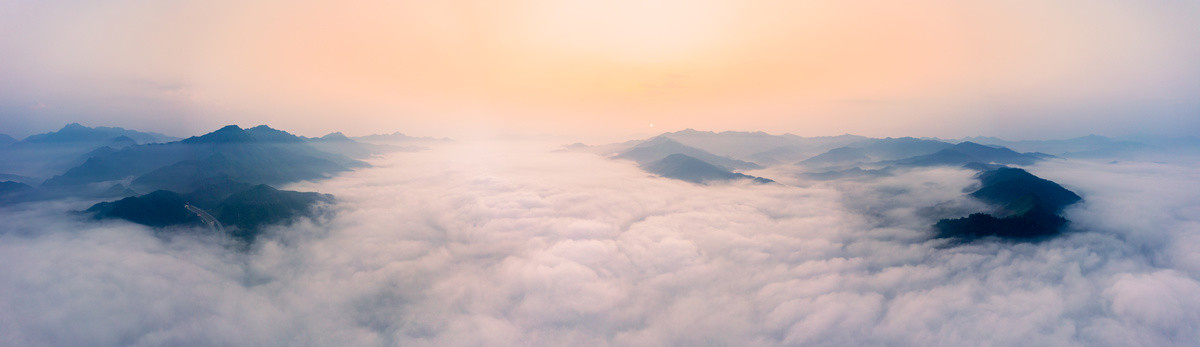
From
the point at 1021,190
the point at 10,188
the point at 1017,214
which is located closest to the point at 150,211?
the point at 10,188

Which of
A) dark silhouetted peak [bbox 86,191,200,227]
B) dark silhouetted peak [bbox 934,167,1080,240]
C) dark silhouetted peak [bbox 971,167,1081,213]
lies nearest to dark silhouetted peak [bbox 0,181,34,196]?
dark silhouetted peak [bbox 86,191,200,227]

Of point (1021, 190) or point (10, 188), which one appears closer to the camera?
point (1021, 190)

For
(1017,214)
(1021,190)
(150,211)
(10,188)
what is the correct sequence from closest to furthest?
(1017,214) → (150,211) → (1021,190) → (10,188)

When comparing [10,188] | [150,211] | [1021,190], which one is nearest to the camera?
[150,211]

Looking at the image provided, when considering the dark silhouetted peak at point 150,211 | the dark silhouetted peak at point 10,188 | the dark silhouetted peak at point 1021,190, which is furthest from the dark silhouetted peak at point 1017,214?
the dark silhouetted peak at point 10,188

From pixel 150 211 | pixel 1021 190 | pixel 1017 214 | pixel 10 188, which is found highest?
pixel 1021 190

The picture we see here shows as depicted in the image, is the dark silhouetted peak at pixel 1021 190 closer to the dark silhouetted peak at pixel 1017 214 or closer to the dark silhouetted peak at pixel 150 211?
the dark silhouetted peak at pixel 1017 214

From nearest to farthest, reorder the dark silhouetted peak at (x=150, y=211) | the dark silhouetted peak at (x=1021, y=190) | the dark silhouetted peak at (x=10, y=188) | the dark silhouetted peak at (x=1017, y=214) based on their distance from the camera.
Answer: the dark silhouetted peak at (x=1017, y=214) < the dark silhouetted peak at (x=150, y=211) < the dark silhouetted peak at (x=1021, y=190) < the dark silhouetted peak at (x=10, y=188)

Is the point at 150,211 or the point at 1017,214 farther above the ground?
the point at 1017,214

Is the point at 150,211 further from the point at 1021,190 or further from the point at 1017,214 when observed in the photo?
the point at 1021,190

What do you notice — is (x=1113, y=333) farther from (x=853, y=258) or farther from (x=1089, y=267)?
(x=853, y=258)

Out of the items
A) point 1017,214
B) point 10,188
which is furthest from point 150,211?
point 1017,214
